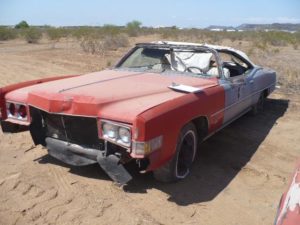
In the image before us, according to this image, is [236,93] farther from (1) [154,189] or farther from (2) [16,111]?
(2) [16,111]

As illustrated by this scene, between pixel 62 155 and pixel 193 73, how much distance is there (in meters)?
2.16

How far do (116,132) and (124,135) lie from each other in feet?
0.31

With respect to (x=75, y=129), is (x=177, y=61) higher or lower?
higher

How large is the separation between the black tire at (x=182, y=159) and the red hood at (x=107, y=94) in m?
0.45

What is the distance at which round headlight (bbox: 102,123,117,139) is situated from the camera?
3695mm

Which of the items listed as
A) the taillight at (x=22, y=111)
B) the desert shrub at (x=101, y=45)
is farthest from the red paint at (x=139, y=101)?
the desert shrub at (x=101, y=45)

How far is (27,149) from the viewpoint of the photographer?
5.32m

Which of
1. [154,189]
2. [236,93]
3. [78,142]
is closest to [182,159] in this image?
[154,189]

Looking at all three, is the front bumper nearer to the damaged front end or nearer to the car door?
the damaged front end

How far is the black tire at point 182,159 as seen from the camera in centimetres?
412

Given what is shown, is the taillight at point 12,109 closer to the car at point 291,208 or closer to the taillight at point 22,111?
the taillight at point 22,111

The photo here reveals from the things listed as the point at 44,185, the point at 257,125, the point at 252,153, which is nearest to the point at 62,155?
the point at 44,185

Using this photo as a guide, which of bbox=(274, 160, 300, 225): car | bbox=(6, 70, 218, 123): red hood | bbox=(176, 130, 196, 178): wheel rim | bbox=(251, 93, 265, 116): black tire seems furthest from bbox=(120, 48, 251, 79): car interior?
bbox=(274, 160, 300, 225): car

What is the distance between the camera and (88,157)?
404 cm
